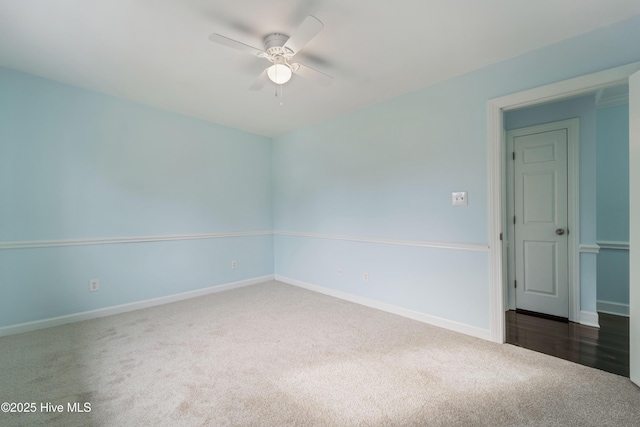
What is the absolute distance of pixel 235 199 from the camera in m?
4.27

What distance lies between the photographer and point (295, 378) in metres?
1.87

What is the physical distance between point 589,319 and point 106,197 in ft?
17.6

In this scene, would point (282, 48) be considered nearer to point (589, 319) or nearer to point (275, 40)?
point (275, 40)

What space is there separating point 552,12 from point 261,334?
3.31 m

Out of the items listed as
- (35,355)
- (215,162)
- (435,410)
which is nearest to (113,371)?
(35,355)

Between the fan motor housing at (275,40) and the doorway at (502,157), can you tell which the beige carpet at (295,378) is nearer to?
the doorway at (502,157)

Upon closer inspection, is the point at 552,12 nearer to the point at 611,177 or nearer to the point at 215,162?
the point at 611,177

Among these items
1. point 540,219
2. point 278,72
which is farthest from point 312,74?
point 540,219

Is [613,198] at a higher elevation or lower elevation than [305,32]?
lower

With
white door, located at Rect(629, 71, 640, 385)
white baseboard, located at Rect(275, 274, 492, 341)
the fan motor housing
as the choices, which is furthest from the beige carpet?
the fan motor housing

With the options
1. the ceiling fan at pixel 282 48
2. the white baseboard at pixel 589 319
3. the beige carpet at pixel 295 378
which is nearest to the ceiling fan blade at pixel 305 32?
the ceiling fan at pixel 282 48

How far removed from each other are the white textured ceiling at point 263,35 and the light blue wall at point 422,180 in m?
0.16

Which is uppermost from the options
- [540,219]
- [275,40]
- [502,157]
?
[275,40]

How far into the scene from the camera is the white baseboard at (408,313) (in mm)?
2481
